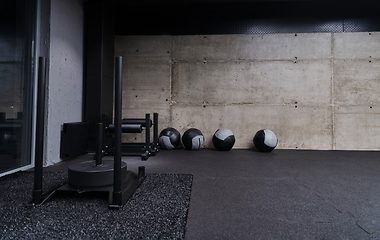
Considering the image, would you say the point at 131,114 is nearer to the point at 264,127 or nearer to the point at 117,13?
the point at 117,13

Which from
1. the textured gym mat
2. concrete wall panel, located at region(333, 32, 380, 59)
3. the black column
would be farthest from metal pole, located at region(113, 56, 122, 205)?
concrete wall panel, located at region(333, 32, 380, 59)

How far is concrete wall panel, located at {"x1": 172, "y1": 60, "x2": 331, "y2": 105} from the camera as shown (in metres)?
4.15

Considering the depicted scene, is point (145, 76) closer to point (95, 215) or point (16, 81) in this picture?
point (16, 81)

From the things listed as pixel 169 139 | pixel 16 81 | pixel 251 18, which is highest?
pixel 251 18

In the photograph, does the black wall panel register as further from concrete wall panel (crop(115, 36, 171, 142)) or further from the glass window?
the glass window

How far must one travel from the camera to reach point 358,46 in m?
4.12

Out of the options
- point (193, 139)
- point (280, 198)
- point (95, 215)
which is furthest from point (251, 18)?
point (95, 215)

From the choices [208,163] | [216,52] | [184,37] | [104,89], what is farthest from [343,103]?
[104,89]

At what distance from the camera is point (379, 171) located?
2527 millimetres

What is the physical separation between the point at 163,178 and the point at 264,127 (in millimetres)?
2746

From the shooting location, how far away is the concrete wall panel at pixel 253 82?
4.15 metres

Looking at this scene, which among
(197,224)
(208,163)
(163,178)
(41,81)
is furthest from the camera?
(208,163)

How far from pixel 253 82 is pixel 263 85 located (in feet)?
0.68

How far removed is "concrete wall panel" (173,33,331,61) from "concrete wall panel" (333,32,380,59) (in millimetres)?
230
